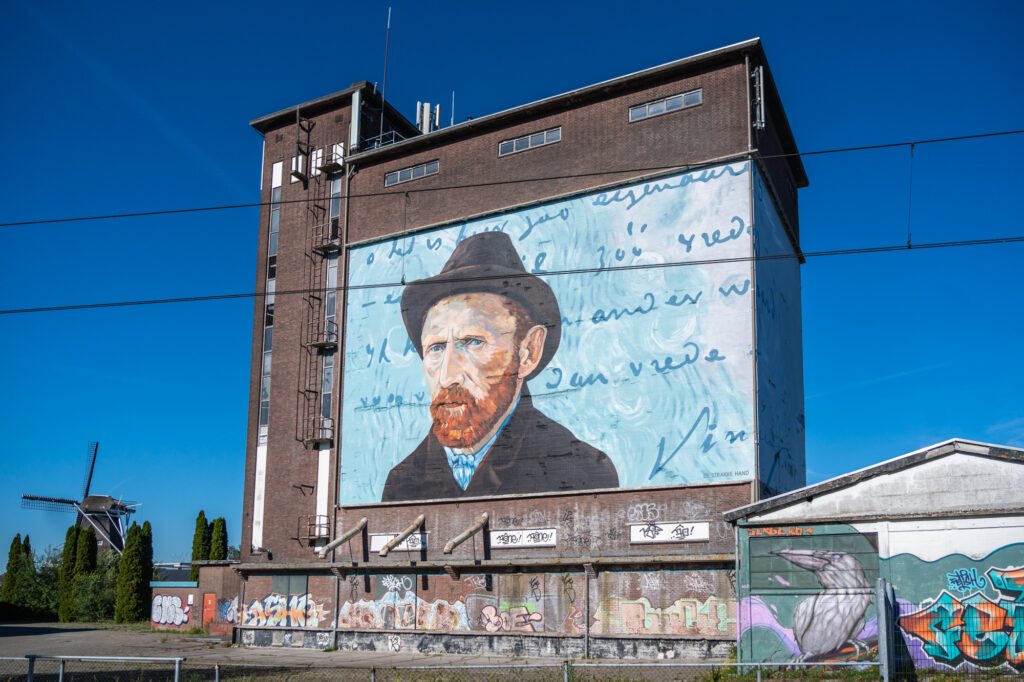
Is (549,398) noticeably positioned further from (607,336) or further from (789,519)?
(789,519)

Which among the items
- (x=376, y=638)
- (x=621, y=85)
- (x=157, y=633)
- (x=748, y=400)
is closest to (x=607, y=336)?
(x=748, y=400)

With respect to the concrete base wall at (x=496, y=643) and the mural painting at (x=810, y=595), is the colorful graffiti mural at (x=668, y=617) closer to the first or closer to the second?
the concrete base wall at (x=496, y=643)

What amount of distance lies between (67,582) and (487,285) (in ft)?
148

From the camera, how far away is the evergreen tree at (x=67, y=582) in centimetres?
6009

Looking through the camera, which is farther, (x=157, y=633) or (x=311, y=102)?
(x=157, y=633)

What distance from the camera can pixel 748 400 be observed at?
2733cm

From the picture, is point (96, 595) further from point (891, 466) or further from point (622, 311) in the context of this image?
point (891, 466)

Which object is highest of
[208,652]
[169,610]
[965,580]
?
[965,580]

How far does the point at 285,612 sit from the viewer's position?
34.3m

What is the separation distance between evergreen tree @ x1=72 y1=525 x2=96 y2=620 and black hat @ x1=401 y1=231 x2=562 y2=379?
3943 centimetres

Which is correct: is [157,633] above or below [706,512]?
below

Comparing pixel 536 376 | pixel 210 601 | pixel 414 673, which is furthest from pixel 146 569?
pixel 414 673

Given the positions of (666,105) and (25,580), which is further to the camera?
(25,580)

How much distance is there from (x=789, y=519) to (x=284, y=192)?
90.7 ft
